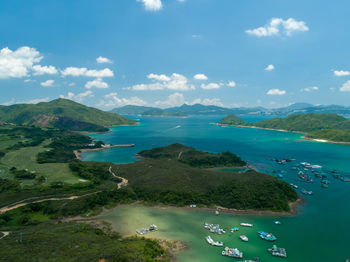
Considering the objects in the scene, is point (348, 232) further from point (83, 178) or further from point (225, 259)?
point (83, 178)

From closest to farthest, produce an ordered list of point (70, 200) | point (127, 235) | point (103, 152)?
point (127, 235) → point (70, 200) → point (103, 152)

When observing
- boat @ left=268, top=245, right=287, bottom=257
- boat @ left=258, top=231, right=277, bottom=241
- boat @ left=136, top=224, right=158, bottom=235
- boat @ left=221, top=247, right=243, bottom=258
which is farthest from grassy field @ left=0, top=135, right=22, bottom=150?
boat @ left=268, top=245, right=287, bottom=257

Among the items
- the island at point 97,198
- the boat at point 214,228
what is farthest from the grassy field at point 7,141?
the boat at point 214,228

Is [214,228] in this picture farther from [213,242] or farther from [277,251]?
[277,251]

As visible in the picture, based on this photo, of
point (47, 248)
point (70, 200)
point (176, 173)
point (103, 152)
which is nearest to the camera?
point (47, 248)

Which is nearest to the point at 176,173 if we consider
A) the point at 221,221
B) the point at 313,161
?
the point at 221,221

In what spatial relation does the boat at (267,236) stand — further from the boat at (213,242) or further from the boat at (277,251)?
the boat at (213,242)

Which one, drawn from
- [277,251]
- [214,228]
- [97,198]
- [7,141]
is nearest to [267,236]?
[277,251]

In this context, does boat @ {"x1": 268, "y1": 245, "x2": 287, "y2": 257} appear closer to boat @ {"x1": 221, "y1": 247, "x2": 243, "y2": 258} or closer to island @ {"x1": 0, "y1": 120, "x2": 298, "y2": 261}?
boat @ {"x1": 221, "y1": 247, "x2": 243, "y2": 258}
